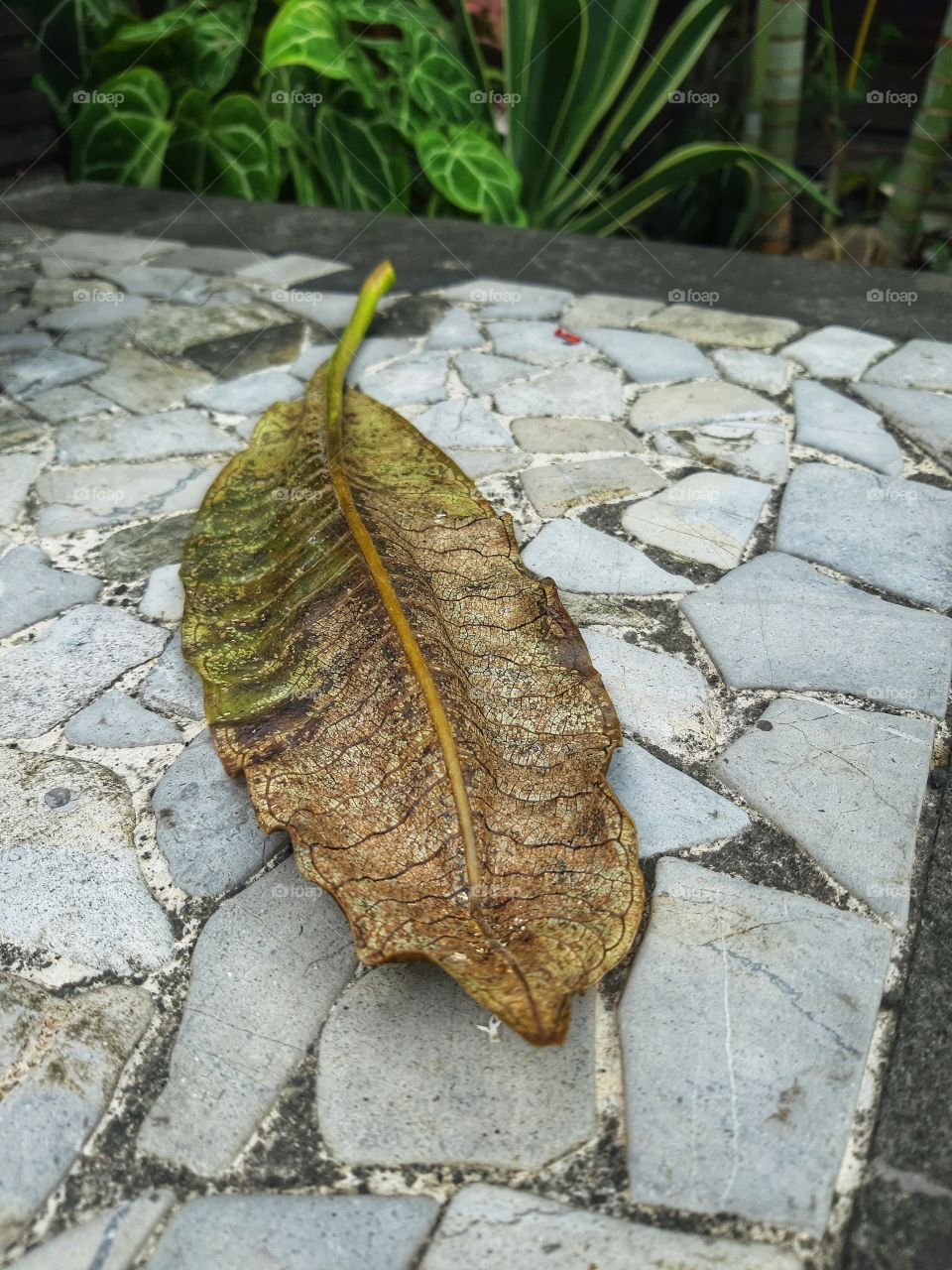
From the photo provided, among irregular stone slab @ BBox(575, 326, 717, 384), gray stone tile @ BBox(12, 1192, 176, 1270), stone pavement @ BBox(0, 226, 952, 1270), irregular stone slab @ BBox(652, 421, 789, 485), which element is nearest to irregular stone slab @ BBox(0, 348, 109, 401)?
stone pavement @ BBox(0, 226, 952, 1270)

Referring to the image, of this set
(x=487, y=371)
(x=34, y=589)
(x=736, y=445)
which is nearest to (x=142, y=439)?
(x=34, y=589)

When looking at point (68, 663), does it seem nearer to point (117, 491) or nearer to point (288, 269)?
point (117, 491)

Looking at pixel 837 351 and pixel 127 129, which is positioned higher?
pixel 127 129

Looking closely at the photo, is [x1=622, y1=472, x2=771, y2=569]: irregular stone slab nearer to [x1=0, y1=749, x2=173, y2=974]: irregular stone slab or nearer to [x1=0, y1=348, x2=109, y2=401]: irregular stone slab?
[x1=0, y1=749, x2=173, y2=974]: irregular stone slab

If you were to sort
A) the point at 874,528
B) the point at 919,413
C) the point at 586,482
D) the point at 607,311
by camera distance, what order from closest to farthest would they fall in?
the point at 874,528 → the point at 586,482 → the point at 919,413 → the point at 607,311

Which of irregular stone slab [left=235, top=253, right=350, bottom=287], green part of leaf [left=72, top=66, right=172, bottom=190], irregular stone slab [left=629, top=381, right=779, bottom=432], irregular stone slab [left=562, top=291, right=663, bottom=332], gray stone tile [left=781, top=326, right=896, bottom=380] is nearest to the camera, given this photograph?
irregular stone slab [left=629, top=381, right=779, bottom=432]

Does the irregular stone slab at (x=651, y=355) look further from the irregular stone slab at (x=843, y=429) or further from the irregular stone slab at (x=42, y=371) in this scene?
the irregular stone slab at (x=42, y=371)
